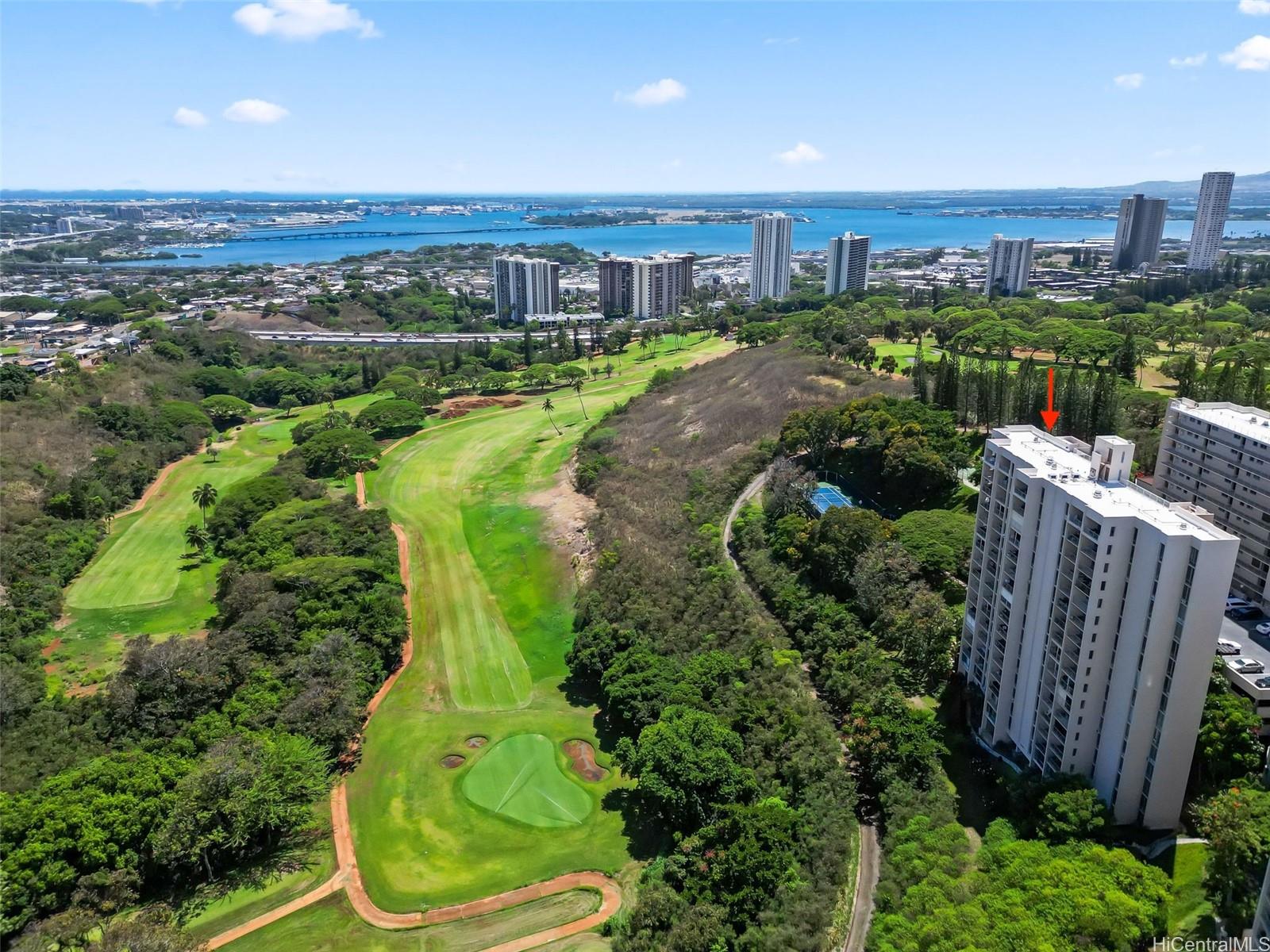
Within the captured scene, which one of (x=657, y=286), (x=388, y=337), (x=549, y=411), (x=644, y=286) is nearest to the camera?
(x=549, y=411)

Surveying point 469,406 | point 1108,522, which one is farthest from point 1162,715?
point 469,406

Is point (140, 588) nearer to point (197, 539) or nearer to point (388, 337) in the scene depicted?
point (197, 539)

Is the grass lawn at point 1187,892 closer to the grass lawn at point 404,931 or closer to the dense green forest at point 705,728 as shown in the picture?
the dense green forest at point 705,728

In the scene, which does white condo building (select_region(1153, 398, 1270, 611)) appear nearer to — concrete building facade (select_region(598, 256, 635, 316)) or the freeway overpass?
the freeway overpass

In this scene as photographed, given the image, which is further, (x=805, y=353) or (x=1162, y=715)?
(x=805, y=353)

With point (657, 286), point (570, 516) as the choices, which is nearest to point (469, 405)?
point (570, 516)

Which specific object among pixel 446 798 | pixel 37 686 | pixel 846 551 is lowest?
pixel 446 798

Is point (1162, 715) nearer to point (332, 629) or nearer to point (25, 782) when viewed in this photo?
point (332, 629)
